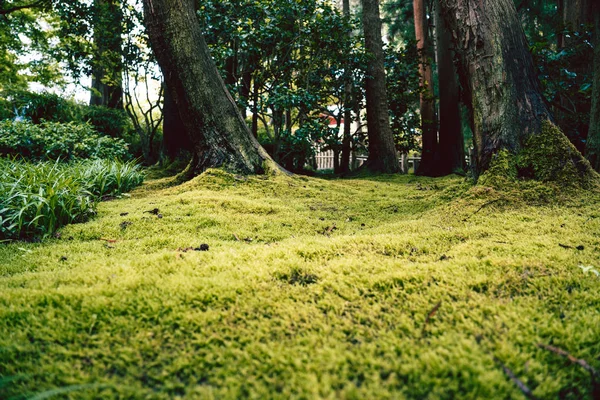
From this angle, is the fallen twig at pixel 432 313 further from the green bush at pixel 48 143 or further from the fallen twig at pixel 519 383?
the green bush at pixel 48 143

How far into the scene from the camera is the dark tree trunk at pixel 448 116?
26.6ft

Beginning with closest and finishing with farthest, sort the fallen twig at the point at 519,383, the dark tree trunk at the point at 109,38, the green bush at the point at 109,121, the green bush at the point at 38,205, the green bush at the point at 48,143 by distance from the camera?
1. the fallen twig at the point at 519,383
2. the green bush at the point at 38,205
3. the green bush at the point at 48,143
4. the dark tree trunk at the point at 109,38
5. the green bush at the point at 109,121

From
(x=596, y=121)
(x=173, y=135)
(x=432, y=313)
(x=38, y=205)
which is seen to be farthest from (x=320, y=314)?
(x=173, y=135)

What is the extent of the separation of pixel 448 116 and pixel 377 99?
66.4 inches

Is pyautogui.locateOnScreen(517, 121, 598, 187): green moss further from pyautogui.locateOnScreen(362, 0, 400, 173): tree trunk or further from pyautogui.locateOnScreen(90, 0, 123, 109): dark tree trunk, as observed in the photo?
pyautogui.locateOnScreen(90, 0, 123, 109): dark tree trunk

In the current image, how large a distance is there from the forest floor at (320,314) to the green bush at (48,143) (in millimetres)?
4568

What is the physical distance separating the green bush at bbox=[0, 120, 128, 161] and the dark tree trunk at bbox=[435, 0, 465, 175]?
6.91 m

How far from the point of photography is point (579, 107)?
226 inches

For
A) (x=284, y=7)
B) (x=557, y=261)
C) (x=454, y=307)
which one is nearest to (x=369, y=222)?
(x=557, y=261)

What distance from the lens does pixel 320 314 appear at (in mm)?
1358

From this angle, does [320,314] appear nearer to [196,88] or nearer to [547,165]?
[547,165]

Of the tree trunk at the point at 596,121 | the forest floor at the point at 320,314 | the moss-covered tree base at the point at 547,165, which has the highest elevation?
the tree trunk at the point at 596,121

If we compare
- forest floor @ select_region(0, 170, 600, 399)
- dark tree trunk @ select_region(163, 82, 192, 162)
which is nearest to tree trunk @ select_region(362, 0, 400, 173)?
dark tree trunk @ select_region(163, 82, 192, 162)

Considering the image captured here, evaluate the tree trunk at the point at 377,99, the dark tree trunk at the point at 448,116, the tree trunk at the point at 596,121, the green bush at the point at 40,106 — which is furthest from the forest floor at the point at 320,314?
the green bush at the point at 40,106
